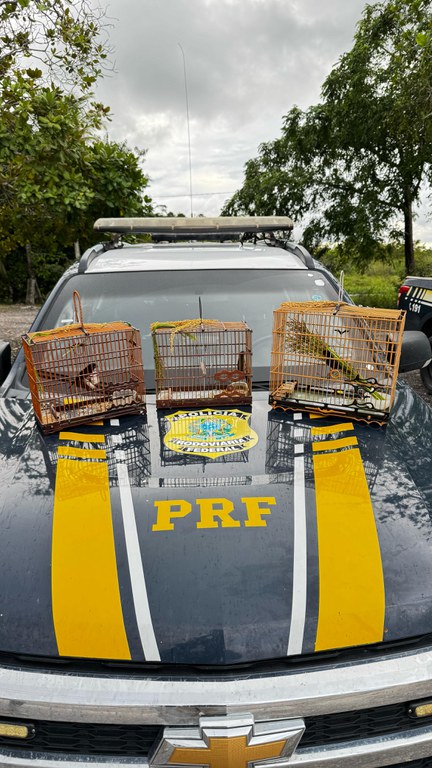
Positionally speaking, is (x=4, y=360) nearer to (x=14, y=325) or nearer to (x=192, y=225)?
(x=192, y=225)

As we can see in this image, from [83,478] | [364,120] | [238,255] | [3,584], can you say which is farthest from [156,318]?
[364,120]

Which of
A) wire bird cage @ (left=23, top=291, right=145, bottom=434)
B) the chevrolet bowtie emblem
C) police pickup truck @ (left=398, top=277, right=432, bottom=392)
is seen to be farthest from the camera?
police pickup truck @ (left=398, top=277, right=432, bottom=392)

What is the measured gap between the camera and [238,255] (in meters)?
3.51

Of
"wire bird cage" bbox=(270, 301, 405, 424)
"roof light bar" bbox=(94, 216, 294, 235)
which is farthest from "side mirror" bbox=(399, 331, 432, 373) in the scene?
"roof light bar" bbox=(94, 216, 294, 235)

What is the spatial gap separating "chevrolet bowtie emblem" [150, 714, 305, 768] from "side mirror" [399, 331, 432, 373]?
1903 millimetres

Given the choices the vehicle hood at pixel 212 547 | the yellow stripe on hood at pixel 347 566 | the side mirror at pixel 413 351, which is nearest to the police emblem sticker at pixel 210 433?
the vehicle hood at pixel 212 547

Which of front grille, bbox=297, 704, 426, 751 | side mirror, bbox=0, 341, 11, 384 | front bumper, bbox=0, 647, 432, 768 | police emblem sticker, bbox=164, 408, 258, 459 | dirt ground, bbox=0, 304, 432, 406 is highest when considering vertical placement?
side mirror, bbox=0, 341, 11, 384

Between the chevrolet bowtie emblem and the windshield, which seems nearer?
the chevrolet bowtie emblem

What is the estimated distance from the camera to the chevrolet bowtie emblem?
4.43 feet

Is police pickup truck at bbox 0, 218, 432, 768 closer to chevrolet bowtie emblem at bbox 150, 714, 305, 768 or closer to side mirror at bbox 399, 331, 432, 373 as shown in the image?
chevrolet bowtie emblem at bbox 150, 714, 305, 768

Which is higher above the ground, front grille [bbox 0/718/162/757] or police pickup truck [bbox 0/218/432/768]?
police pickup truck [bbox 0/218/432/768]

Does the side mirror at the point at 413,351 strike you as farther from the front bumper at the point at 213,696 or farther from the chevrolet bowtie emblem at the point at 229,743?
the chevrolet bowtie emblem at the point at 229,743

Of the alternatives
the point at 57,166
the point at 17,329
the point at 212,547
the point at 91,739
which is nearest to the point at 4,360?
the point at 212,547

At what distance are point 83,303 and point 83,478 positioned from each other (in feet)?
4.75
